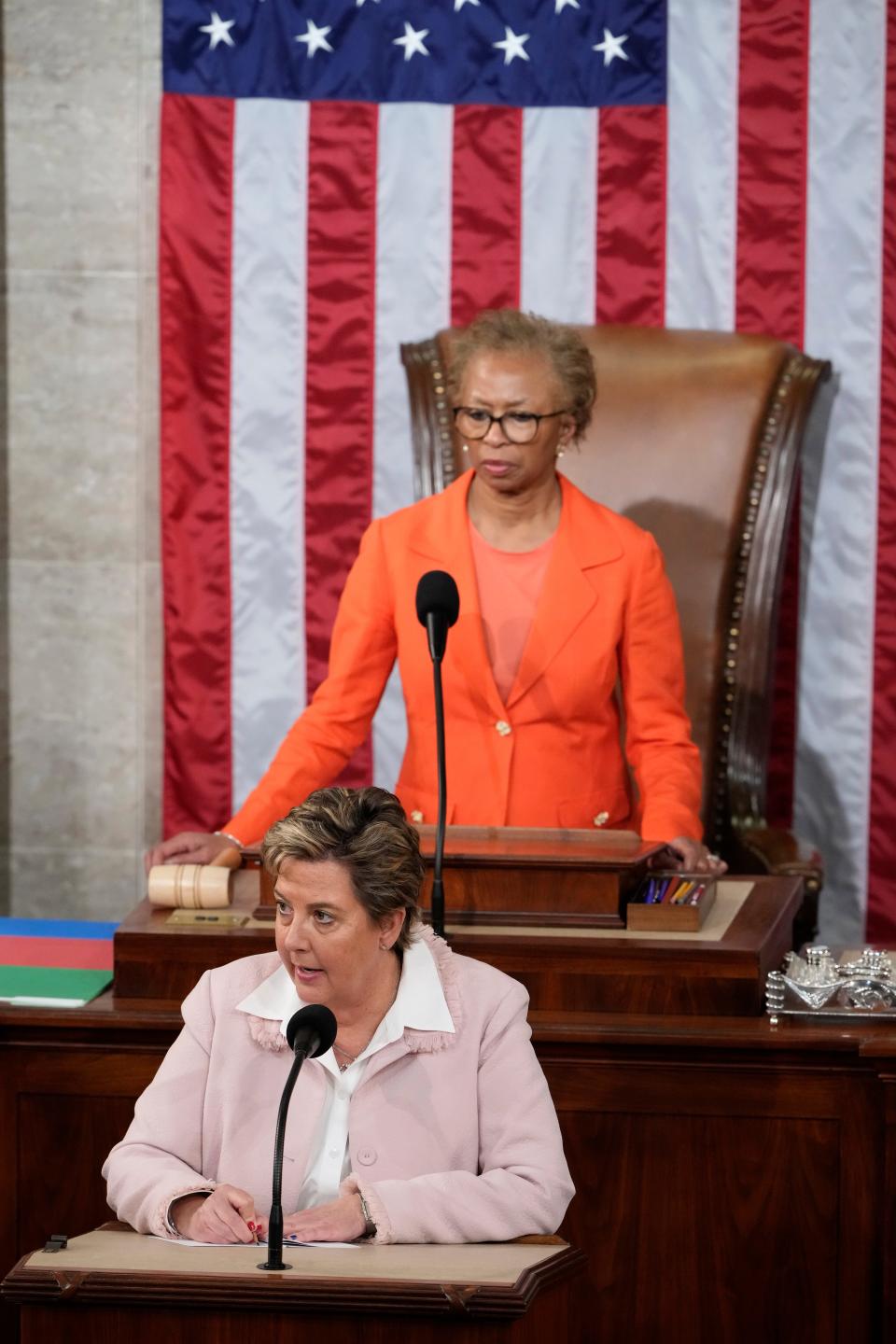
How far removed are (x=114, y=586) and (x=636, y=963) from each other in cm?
257

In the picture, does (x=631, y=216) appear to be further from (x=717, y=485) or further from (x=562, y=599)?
(x=562, y=599)

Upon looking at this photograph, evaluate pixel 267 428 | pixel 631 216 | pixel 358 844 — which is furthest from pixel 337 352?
pixel 358 844

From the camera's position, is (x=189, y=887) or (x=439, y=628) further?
(x=189, y=887)

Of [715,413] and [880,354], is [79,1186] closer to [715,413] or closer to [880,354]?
[715,413]

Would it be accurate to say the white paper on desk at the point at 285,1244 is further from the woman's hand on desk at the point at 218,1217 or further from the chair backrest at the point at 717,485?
the chair backrest at the point at 717,485

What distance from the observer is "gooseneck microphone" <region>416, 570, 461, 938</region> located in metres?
2.87

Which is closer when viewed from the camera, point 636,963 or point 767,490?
point 636,963

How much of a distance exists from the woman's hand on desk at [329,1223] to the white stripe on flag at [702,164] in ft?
9.63

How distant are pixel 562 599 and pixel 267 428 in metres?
1.43

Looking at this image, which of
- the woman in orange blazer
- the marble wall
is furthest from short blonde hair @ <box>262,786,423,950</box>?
the marble wall

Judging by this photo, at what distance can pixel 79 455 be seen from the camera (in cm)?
505

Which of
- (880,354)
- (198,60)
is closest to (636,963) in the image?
(880,354)

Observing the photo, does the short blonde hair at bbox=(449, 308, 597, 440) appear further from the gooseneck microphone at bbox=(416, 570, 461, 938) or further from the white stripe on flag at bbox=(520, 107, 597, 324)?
the white stripe on flag at bbox=(520, 107, 597, 324)

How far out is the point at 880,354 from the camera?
4.74 metres
